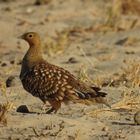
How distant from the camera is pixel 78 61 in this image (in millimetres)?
11586

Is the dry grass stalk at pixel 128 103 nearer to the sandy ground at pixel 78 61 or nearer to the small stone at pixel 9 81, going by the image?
the sandy ground at pixel 78 61

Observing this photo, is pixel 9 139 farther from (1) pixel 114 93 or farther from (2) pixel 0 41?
(2) pixel 0 41

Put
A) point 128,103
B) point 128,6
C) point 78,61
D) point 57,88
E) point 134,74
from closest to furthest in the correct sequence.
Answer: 1. point 57,88
2. point 128,103
3. point 134,74
4. point 78,61
5. point 128,6

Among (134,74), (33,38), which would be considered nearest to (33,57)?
(33,38)

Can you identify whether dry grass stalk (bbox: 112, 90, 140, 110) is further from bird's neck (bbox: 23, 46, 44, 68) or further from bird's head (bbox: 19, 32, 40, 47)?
bird's head (bbox: 19, 32, 40, 47)

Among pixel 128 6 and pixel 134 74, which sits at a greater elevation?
pixel 134 74

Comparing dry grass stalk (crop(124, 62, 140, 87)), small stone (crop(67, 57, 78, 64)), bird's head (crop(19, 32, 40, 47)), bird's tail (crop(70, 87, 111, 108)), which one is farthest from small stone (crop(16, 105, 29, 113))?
small stone (crop(67, 57, 78, 64))

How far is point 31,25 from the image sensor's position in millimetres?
15078

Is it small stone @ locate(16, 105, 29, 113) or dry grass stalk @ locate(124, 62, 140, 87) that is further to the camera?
dry grass stalk @ locate(124, 62, 140, 87)

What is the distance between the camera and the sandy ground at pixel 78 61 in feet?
23.9

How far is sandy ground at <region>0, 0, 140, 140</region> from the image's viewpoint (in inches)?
287

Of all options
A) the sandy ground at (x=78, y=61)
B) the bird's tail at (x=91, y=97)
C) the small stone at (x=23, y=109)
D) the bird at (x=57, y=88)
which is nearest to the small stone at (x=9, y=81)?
the sandy ground at (x=78, y=61)

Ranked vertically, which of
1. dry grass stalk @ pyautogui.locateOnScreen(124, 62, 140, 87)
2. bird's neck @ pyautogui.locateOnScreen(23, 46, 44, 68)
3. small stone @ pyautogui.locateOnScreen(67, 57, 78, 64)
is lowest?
small stone @ pyautogui.locateOnScreen(67, 57, 78, 64)

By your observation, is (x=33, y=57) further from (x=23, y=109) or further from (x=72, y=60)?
(x=72, y=60)
